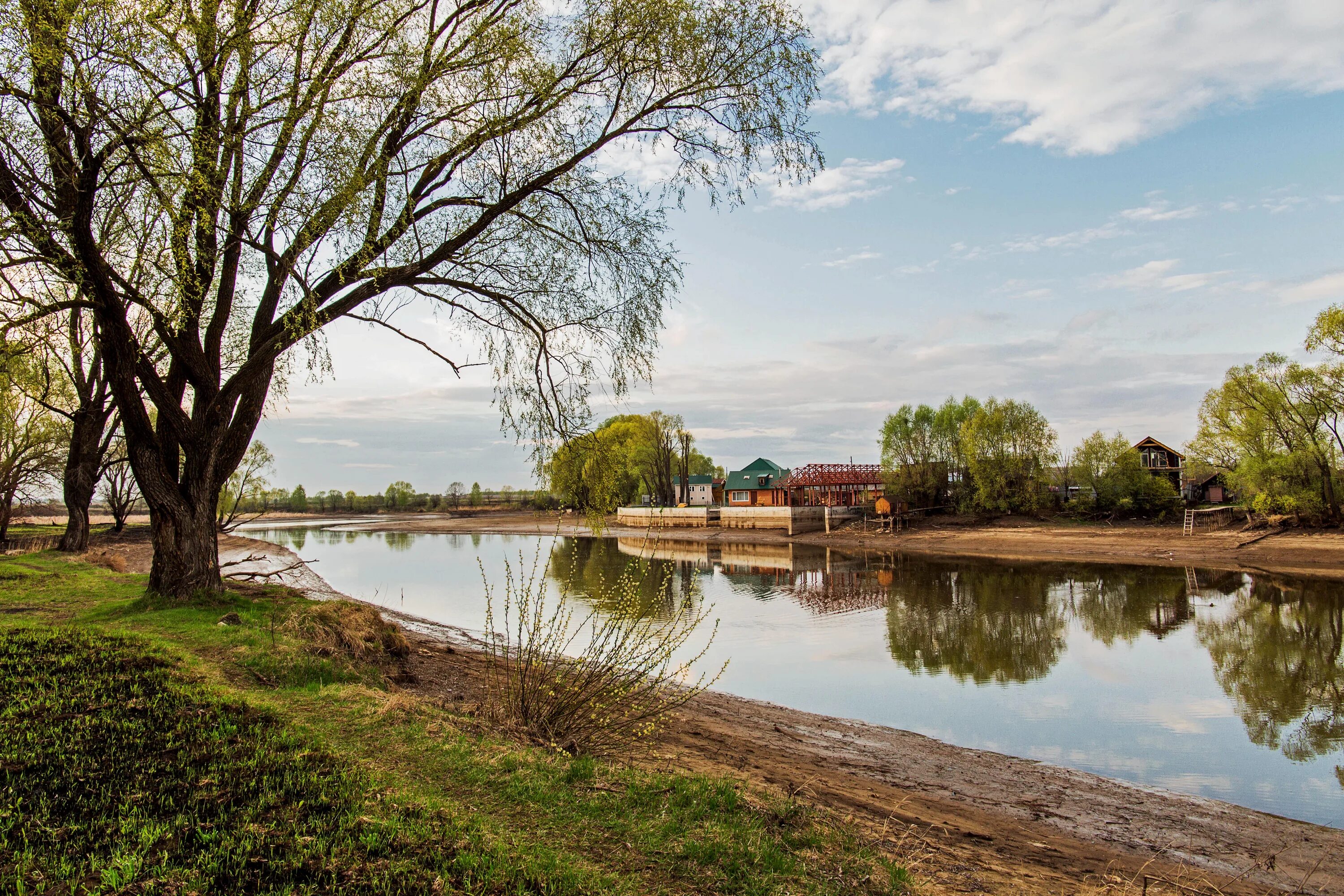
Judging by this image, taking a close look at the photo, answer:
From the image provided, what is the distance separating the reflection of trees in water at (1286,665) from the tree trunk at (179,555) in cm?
1676

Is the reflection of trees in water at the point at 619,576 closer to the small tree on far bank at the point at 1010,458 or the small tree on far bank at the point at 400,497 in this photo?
the small tree on far bank at the point at 1010,458

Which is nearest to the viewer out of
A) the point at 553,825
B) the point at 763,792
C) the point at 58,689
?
the point at 553,825

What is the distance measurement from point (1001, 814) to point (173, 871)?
24.4 feet

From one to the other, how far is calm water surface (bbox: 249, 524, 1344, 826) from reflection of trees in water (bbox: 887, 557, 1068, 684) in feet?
0.32

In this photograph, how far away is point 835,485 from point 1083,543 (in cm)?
2474

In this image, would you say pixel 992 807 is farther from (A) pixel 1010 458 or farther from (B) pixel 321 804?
(A) pixel 1010 458

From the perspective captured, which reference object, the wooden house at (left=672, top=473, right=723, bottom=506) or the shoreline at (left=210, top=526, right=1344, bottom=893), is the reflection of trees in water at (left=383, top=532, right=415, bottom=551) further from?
the shoreline at (left=210, top=526, right=1344, bottom=893)

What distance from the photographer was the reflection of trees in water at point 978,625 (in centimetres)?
1572

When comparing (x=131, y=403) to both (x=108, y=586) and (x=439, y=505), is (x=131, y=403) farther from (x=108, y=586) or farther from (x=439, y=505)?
(x=439, y=505)

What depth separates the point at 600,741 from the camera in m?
6.46

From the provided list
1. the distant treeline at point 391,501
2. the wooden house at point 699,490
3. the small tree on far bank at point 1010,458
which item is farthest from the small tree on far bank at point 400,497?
the small tree on far bank at point 1010,458

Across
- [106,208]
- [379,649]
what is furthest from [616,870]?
[106,208]

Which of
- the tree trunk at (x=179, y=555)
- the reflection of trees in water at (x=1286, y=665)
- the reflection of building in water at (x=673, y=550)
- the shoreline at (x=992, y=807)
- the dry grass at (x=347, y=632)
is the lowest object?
the reflection of building in water at (x=673, y=550)

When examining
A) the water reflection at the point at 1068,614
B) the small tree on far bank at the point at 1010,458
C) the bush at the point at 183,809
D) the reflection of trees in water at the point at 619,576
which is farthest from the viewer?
the small tree on far bank at the point at 1010,458
